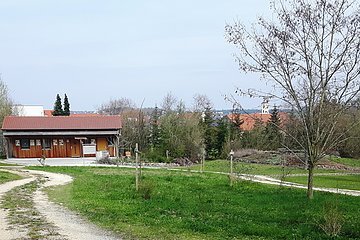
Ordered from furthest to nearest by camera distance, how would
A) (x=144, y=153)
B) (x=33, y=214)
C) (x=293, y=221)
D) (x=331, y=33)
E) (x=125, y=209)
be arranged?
(x=144, y=153), (x=331, y=33), (x=125, y=209), (x=33, y=214), (x=293, y=221)

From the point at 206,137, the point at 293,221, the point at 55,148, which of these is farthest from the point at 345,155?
the point at 293,221

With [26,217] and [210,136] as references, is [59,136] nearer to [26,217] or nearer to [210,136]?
[210,136]

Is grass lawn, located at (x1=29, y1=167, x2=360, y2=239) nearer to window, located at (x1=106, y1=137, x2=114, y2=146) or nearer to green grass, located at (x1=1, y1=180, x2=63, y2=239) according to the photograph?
green grass, located at (x1=1, y1=180, x2=63, y2=239)

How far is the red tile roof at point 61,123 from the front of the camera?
4496 cm

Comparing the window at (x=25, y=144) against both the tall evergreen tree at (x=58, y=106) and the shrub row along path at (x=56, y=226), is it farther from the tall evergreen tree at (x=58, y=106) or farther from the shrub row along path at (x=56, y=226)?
the shrub row along path at (x=56, y=226)

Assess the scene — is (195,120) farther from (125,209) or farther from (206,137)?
(125,209)

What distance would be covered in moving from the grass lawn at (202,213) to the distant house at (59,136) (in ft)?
92.4

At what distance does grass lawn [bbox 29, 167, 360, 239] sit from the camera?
909cm

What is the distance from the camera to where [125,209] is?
12.3 meters

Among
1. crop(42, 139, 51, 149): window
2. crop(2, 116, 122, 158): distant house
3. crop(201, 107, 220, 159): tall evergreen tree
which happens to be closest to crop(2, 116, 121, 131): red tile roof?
crop(2, 116, 122, 158): distant house

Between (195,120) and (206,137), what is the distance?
9.16 ft

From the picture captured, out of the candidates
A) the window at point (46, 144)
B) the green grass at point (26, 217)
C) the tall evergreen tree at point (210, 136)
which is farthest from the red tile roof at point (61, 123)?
the green grass at point (26, 217)

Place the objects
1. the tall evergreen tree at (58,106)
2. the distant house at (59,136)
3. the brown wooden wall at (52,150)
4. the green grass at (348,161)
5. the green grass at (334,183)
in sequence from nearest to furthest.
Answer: the green grass at (334,183) → the green grass at (348,161) → the distant house at (59,136) → the brown wooden wall at (52,150) → the tall evergreen tree at (58,106)

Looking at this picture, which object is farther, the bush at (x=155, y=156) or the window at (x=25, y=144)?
the bush at (x=155, y=156)
